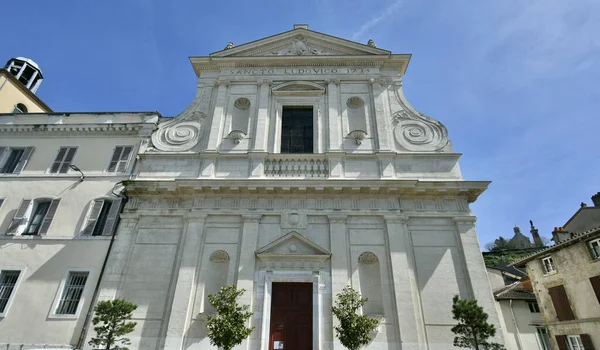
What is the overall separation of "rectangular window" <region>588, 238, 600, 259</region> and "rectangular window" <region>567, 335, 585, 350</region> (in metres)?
3.98

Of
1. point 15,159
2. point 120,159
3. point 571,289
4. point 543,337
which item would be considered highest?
point 15,159

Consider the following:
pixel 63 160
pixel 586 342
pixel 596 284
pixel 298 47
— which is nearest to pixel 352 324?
pixel 298 47

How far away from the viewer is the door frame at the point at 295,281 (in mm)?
9853

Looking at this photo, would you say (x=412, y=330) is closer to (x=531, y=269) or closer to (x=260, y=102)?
(x=260, y=102)

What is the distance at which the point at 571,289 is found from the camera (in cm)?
1681

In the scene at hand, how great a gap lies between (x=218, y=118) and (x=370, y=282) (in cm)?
898

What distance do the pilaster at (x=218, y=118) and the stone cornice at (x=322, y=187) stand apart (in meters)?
1.99

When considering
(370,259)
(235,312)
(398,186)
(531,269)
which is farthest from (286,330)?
(531,269)

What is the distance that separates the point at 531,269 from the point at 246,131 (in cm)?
1805

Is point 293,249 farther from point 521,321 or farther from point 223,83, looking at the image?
point 521,321

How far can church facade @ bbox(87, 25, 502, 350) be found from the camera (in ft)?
33.8

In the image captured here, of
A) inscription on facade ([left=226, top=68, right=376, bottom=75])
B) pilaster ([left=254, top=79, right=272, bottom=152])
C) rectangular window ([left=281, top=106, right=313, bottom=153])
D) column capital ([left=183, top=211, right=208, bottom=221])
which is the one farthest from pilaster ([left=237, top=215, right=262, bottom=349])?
inscription on facade ([left=226, top=68, right=376, bottom=75])

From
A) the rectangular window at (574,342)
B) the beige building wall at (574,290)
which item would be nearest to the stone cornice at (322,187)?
the beige building wall at (574,290)

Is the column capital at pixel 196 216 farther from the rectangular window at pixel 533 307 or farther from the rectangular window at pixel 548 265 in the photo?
the rectangular window at pixel 548 265
